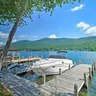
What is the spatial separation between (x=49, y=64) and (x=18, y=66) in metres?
4.46

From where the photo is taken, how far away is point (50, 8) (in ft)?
36.9

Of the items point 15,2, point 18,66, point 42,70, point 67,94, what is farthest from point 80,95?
point 18,66

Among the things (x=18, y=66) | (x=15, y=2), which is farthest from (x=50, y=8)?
(x=18, y=66)

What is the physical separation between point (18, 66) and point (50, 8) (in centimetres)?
1342

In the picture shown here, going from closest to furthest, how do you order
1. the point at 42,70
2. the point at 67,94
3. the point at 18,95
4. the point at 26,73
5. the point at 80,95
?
1. the point at 18,95
2. the point at 67,94
3. the point at 80,95
4. the point at 42,70
5. the point at 26,73

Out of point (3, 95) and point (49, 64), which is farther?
point (49, 64)

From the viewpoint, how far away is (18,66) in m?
22.8

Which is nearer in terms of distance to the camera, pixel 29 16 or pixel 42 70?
pixel 29 16

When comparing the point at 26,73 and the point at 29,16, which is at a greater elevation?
the point at 29,16

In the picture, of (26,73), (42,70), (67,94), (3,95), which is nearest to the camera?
(3,95)

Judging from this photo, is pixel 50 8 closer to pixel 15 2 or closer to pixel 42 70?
pixel 15 2

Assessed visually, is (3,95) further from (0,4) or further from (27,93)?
(0,4)

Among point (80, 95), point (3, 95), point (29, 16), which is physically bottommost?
point (80, 95)

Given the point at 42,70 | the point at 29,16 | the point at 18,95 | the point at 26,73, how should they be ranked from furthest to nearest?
the point at 26,73, the point at 42,70, the point at 29,16, the point at 18,95
